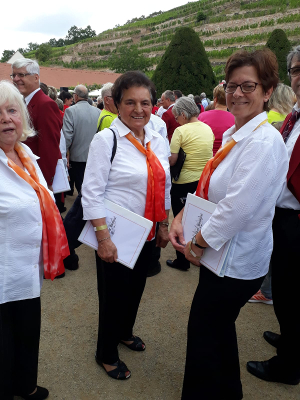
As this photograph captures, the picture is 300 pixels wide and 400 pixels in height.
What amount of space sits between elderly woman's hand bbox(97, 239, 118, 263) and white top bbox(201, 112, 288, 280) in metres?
0.64

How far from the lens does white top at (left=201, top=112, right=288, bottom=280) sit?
1.57 metres

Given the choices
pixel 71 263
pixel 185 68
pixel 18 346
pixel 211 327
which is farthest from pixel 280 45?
pixel 18 346

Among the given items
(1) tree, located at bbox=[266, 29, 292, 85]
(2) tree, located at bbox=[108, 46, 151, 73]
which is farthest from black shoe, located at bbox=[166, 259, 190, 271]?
(2) tree, located at bbox=[108, 46, 151, 73]

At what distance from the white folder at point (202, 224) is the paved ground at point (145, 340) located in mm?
788

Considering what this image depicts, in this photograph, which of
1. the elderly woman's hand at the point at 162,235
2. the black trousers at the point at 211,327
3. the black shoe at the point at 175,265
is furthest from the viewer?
the black shoe at the point at 175,265

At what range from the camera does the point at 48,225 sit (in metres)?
1.95

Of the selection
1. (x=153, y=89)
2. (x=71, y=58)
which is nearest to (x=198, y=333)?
(x=153, y=89)

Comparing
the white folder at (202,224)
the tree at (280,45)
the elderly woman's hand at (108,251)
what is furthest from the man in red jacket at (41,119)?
the tree at (280,45)

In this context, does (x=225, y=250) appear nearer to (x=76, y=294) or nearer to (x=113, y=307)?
(x=113, y=307)

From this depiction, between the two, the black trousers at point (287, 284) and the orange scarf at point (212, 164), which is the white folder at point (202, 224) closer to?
the orange scarf at point (212, 164)

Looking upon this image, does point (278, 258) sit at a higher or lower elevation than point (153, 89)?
lower

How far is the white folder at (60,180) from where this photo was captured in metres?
3.31

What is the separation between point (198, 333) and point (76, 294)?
6.18 ft

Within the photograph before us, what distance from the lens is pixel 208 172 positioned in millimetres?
1858
